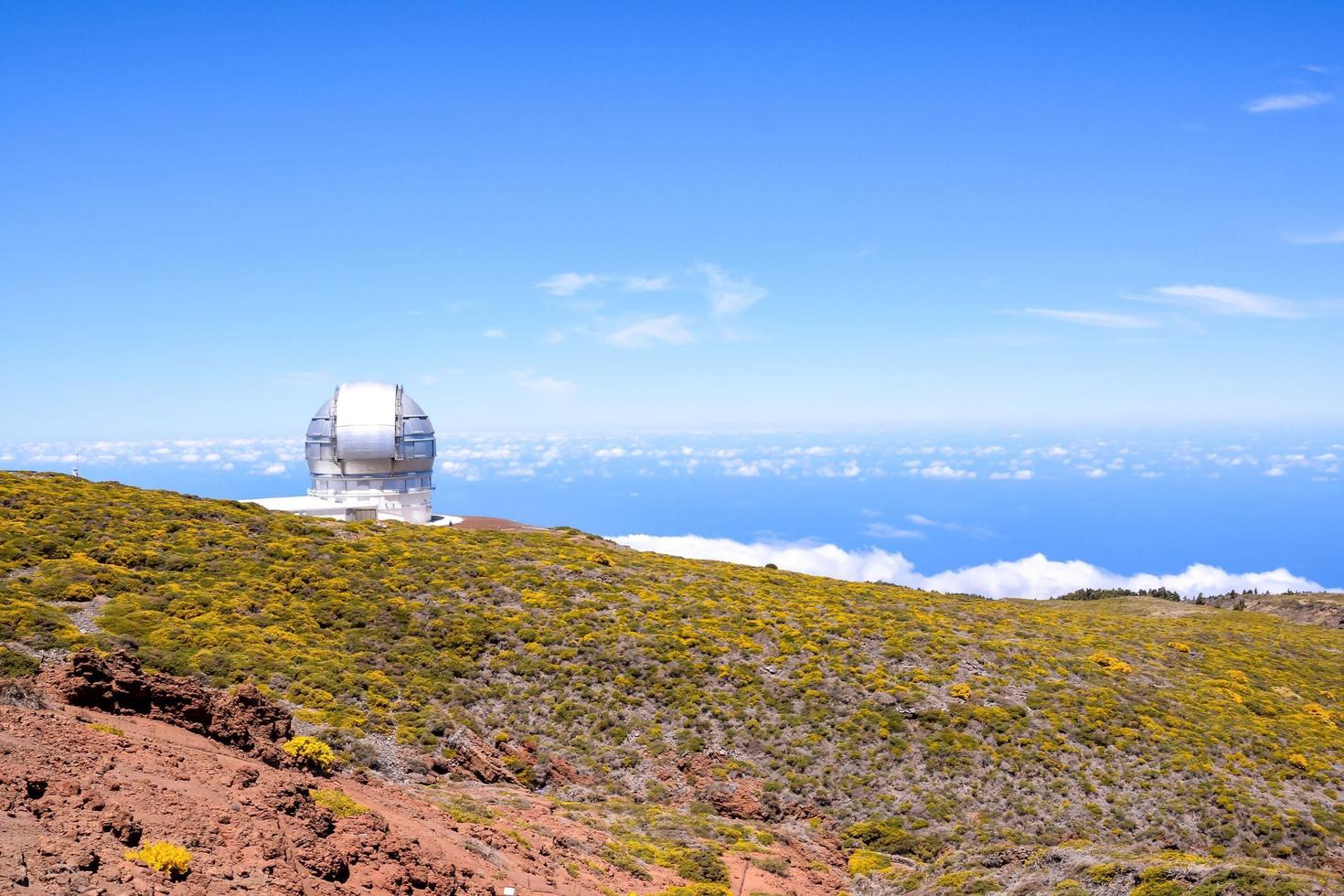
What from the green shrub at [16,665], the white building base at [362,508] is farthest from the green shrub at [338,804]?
the white building base at [362,508]

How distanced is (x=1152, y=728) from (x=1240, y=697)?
684 cm

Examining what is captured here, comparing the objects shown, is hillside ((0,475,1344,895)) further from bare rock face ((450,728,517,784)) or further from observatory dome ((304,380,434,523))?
observatory dome ((304,380,434,523))

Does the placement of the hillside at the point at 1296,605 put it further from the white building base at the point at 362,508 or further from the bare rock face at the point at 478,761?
the white building base at the point at 362,508

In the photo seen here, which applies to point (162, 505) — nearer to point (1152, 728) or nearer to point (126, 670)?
point (126, 670)

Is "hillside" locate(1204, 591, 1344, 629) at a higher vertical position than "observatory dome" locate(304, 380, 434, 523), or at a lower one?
lower

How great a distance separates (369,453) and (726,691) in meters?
30.5

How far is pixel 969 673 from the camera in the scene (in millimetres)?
28844

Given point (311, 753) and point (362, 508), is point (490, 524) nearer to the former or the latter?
point (362, 508)

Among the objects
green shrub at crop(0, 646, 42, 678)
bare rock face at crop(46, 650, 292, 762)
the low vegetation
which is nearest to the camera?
the low vegetation

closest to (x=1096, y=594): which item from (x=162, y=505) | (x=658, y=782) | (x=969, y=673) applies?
(x=969, y=673)

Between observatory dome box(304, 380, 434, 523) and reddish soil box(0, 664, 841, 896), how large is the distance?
33.4m

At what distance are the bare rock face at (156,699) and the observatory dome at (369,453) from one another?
3323 centimetres

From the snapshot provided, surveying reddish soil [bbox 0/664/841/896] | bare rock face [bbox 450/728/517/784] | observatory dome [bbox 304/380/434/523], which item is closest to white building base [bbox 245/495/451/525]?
observatory dome [bbox 304/380/434/523]

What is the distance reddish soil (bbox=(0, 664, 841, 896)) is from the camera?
27.0 feet
